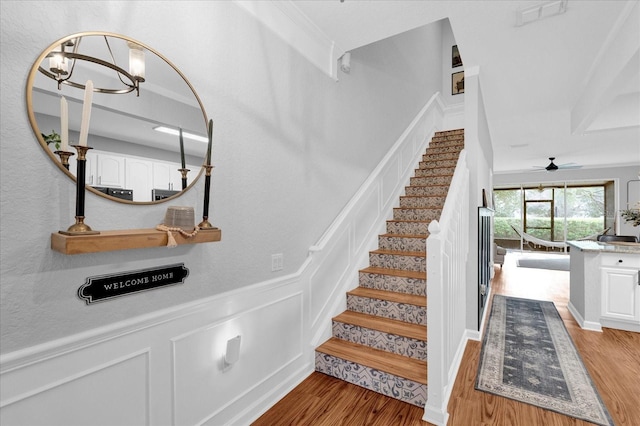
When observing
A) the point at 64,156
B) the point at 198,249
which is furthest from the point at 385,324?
the point at 64,156

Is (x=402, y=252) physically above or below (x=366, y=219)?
below

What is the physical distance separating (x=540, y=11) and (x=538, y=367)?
8.64ft

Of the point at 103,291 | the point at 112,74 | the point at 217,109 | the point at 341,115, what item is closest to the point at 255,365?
the point at 103,291

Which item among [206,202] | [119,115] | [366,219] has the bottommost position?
[366,219]

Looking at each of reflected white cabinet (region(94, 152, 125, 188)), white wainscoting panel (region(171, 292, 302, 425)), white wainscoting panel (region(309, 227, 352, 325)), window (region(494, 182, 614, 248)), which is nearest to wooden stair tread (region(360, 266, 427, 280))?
white wainscoting panel (region(309, 227, 352, 325))

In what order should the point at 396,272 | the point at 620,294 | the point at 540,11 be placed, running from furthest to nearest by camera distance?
1. the point at 620,294
2. the point at 396,272
3. the point at 540,11

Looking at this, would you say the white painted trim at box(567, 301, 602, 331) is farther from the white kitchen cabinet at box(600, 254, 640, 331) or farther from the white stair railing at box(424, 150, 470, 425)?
the white stair railing at box(424, 150, 470, 425)

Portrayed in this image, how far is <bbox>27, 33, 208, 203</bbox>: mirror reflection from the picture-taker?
105cm

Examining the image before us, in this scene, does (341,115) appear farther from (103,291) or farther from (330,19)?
(103,291)

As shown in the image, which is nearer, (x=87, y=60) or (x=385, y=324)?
(x=87, y=60)

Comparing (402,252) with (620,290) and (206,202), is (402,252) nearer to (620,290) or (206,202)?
(206,202)

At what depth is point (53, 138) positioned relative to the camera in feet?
3.50

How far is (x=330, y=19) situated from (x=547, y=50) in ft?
5.99

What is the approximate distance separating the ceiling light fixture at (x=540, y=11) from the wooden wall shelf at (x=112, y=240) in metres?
2.45
